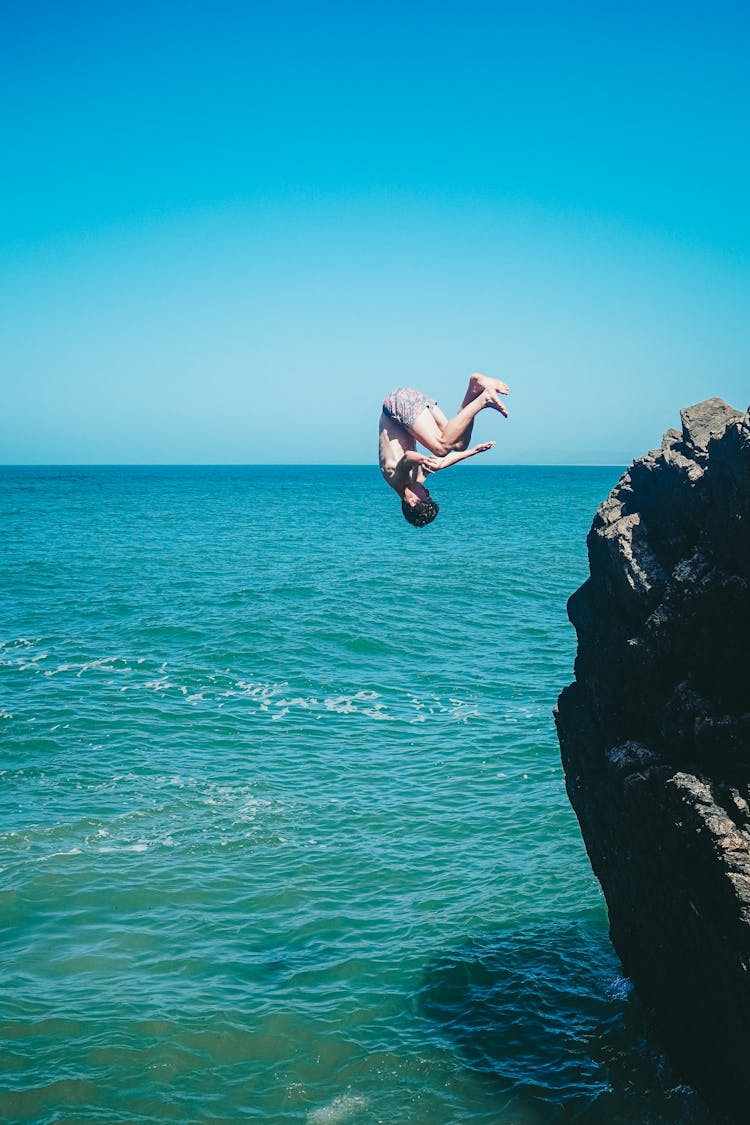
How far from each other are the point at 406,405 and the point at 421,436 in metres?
0.45

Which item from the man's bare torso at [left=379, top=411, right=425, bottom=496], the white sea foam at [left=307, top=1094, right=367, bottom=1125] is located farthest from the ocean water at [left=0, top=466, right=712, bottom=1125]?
the man's bare torso at [left=379, top=411, right=425, bottom=496]

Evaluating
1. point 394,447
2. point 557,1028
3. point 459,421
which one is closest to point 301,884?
point 557,1028

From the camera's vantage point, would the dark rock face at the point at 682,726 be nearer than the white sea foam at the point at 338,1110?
Yes

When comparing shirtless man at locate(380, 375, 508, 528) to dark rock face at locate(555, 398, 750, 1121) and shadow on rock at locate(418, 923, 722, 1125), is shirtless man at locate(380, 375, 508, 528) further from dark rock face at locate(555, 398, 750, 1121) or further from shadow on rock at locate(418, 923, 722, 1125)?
shadow on rock at locate(418, 923, 722, 1125)

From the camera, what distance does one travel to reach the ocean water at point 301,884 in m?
13.3

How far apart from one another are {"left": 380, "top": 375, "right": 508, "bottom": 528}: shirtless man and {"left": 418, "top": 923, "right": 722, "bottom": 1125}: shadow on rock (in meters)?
8.04

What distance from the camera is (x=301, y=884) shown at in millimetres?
18922

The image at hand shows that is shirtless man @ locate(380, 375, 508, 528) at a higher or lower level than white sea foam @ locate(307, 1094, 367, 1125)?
higher

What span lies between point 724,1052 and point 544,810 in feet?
36.8

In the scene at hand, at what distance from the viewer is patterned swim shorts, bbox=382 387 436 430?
10836 mm

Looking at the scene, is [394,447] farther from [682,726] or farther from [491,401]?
[682,726]

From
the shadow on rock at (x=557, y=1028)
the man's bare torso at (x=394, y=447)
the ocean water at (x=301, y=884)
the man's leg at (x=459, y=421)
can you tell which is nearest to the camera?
the man's leg at (x=459, y=421)

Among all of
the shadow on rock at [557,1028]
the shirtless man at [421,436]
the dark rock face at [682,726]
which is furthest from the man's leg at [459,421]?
the shadow on rock at [557,1028]

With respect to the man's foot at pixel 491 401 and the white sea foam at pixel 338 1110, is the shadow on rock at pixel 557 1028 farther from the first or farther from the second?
the man's foot at pixel 491 401
